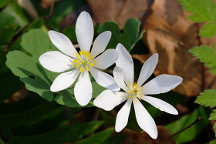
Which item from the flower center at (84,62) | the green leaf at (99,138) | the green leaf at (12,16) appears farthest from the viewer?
the green leaf at (12,16)

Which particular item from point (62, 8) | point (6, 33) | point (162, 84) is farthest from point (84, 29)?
point (62, 8)

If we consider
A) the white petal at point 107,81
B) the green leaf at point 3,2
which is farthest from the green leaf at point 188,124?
the green leaf at point 3,2

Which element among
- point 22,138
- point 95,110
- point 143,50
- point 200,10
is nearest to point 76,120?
point 95,110

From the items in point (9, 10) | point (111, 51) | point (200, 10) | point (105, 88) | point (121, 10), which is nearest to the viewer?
point (111, 51)

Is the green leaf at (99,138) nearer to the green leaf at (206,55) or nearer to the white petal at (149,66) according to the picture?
the white petal at (149,66)

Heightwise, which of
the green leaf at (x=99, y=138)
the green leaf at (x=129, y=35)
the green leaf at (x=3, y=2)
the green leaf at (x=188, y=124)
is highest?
the green leaf at (x=3, y=2)

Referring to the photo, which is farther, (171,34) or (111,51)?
(171,34)

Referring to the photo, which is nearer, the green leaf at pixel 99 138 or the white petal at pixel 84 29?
the white petal at pixel 84 29

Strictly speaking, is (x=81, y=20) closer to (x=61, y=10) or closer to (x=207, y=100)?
(x=207, y=100)

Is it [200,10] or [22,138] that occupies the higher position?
[200,10]
